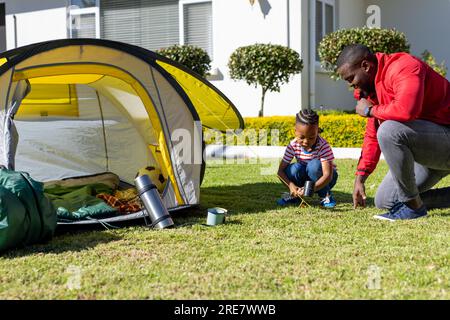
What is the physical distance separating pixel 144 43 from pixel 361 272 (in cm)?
1044

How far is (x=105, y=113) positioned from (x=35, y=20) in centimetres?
871

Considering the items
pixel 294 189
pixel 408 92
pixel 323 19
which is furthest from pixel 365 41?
pixel 408 92

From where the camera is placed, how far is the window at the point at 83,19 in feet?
43.7

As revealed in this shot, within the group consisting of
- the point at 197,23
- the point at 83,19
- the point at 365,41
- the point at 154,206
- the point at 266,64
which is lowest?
the point at 154,206

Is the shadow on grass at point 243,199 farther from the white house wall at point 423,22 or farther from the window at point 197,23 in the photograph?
the white house wall at point 423,22

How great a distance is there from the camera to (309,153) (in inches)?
210

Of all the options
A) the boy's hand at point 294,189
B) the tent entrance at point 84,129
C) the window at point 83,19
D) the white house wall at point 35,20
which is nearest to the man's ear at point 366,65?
the boy's hand at point 294,189

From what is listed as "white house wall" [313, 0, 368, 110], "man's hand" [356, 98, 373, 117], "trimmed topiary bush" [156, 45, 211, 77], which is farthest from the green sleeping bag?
"white house wall" [313, 0, 368, 110]

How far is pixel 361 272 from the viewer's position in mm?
3148

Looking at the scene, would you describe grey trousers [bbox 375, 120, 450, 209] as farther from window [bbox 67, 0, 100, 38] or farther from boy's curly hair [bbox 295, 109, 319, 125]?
window [bbox 67, 0, 100, 38]

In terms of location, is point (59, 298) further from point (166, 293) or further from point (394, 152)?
point (394, 152)

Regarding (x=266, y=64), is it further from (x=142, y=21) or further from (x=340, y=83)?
(x=142, y=21)

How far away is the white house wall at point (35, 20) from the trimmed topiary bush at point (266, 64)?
482 cm

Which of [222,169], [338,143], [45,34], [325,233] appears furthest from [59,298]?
[45,34]
